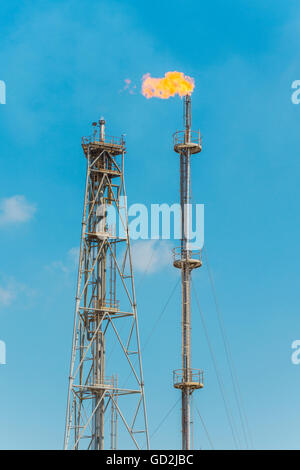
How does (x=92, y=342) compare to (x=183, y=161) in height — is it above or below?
below

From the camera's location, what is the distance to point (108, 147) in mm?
82812
